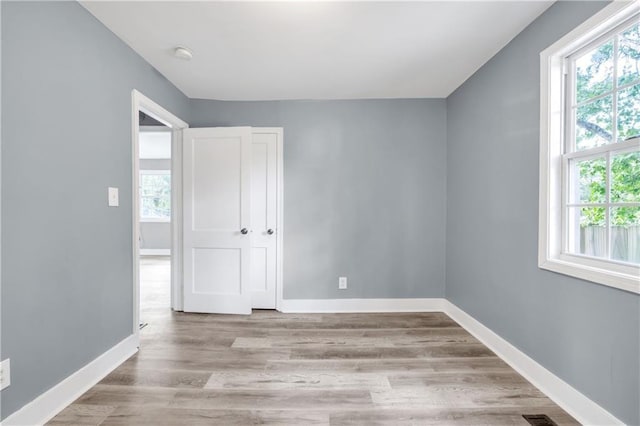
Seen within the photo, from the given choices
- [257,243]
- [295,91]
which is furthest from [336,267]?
[295,91]

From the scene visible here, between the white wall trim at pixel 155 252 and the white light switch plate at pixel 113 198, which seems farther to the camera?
the white wall trim at pixel 155 252

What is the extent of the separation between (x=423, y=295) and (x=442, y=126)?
76.6 inches

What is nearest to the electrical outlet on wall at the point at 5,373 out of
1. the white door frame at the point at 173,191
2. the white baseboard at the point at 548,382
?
the white door frame at the point at 173,191

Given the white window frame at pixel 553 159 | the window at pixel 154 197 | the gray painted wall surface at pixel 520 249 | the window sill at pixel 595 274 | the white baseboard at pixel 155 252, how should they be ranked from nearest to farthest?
the window sill at pixel 595 274
the gray painted wall surface at pixel 520 249
the white window frame at pixel 553 159
the white baseboard at pixel 155 252
the window at pixel 154 197

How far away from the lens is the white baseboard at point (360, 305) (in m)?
3.34

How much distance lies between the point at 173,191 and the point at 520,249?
131 inches

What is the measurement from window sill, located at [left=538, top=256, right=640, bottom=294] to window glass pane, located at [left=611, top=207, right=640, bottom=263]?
4.0 inches

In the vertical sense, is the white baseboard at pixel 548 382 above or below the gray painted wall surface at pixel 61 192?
below

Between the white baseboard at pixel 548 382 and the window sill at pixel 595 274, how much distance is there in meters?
0.65

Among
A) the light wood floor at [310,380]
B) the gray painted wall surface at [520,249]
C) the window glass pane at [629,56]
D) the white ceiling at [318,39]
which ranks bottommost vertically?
the light wood floor at [310,380]

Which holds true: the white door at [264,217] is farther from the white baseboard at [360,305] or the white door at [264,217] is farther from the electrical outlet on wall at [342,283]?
the electrical outlet on wall at [342,283]

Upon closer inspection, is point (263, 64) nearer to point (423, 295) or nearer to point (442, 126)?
point (442, 126)

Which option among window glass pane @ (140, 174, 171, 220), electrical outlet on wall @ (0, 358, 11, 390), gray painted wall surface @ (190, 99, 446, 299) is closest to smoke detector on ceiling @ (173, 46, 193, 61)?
gray painted wall surface @ (190, 99, 446, 299)

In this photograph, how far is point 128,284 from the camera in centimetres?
230
